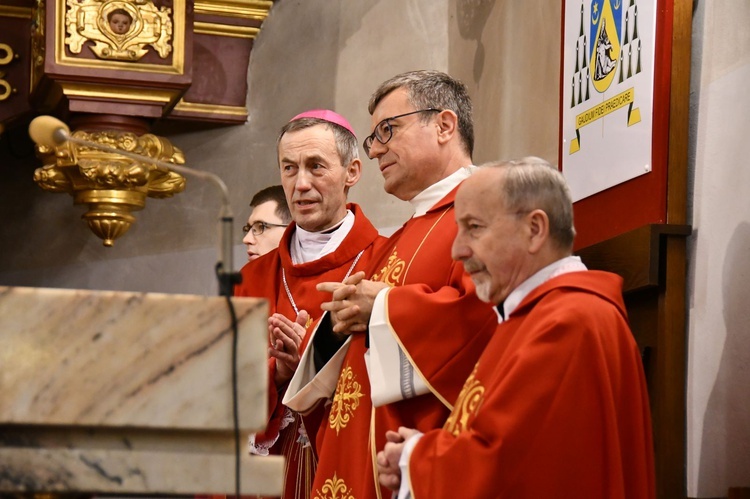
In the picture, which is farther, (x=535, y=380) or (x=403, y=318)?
(x=403, y=318)

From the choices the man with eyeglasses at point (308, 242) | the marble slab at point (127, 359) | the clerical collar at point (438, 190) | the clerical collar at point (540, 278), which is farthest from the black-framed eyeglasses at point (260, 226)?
the marble slab at point (127, 359)

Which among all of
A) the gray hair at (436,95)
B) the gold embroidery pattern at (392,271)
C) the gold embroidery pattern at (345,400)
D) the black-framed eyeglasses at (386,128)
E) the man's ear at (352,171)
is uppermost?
the gray hair at (436,95)

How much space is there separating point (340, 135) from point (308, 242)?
0.47 meters

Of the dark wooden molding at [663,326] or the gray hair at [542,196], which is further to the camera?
the dark wooden molding at [663,326]

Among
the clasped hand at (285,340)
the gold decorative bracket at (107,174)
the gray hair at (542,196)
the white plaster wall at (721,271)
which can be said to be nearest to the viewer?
the gray hair at (542,196)

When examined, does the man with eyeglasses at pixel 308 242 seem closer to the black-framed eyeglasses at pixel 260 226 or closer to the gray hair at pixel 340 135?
the gray hair at pixel 340 135

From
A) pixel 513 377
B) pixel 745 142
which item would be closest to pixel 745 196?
pixel 745 142

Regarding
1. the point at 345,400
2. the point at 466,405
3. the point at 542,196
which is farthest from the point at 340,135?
the point at 466,405

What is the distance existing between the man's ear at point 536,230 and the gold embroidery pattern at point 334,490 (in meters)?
1.13

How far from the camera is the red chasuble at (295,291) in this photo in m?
5.04

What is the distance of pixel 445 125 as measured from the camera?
4.54m

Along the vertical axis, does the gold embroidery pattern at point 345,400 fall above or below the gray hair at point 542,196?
below

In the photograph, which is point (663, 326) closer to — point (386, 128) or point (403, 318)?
point (403, 318)

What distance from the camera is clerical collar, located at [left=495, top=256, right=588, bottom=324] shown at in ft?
11.8
